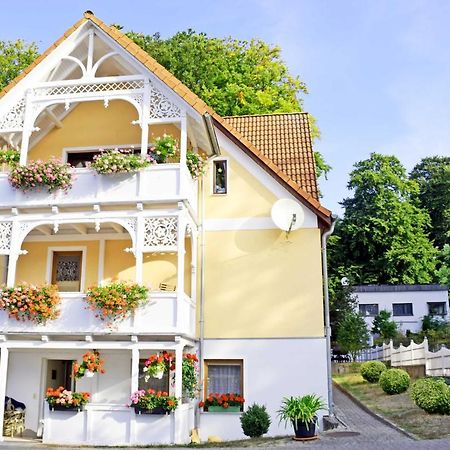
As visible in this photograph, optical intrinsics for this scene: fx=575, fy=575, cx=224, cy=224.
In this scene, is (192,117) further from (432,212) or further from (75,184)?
(432,212)

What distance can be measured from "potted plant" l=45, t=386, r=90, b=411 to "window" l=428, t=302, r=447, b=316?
119 feet

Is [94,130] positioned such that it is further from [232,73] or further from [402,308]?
[402,308]

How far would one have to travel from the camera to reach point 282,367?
49.8 ft

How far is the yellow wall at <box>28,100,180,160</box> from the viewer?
1703cm

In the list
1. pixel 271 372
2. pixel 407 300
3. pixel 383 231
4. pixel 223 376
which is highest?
pixel 383 231

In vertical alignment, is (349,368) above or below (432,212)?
below

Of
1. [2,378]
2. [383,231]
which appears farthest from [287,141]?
[383,231]

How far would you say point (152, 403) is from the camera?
42.9 feet

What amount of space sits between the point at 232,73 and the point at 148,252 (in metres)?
15.5

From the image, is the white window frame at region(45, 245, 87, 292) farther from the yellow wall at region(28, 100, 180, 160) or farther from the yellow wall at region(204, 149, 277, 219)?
the yellow wall at region(204, 149, 277, 219)

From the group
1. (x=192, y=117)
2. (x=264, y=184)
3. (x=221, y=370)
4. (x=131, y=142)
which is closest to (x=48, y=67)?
(x=131, y=142)

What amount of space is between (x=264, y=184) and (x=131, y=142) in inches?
162

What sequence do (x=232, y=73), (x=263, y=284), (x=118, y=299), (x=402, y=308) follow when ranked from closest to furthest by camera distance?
(x=118, y=299), (x=263, y=284), (x=232, y=73), (x=402, y=308)

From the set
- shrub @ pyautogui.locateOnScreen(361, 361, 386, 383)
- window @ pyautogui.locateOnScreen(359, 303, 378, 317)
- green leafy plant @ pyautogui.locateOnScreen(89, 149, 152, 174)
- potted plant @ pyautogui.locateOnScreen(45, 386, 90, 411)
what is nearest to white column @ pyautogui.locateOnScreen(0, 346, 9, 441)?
potted plant @ pyautogui.locateOnScreen(45, 386, 90, 411)
